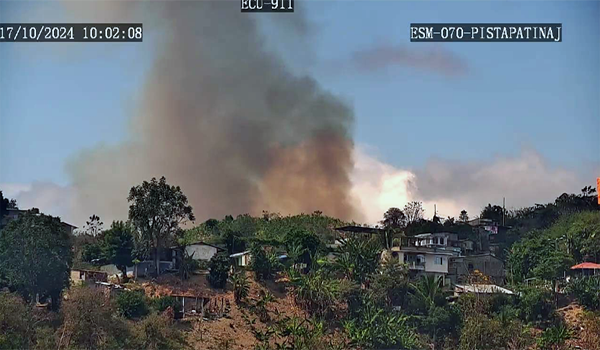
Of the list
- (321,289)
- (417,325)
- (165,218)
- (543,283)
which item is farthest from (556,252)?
(165,218)

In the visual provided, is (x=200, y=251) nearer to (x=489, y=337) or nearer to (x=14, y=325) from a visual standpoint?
(x=14, y=325)

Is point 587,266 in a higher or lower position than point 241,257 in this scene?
lower

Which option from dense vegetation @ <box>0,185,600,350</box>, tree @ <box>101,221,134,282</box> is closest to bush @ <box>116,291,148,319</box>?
dense vegetation @ <box>0,185,600,350</box>

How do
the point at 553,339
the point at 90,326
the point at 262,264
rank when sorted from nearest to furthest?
1. the point at 90,326
2. the point at 553,339
3. the point at 262,264

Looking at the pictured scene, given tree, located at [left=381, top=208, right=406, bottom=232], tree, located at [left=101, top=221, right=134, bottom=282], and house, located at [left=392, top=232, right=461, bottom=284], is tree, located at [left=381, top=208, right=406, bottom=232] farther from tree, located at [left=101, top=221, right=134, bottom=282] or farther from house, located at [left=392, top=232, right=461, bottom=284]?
tree, located at [left=101, top=221, right=134, bottom=282]

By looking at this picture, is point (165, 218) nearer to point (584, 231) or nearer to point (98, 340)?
point (98, 340)

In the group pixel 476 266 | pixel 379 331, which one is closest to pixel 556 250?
pixel 476 266
